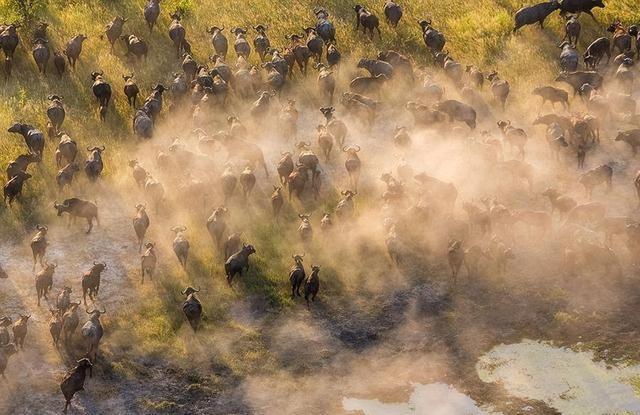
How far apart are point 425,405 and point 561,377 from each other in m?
3.65

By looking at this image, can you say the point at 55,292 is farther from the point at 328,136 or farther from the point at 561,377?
the point at 561,377

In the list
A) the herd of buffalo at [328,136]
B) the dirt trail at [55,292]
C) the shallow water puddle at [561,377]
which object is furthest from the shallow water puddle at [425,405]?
the dirt trail at [55,292]

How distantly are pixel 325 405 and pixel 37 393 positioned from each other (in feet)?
22.8

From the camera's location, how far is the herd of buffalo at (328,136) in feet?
77.4

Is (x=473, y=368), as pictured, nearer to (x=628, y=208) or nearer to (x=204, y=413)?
(x=204, y=413)

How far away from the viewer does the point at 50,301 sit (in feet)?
71.9

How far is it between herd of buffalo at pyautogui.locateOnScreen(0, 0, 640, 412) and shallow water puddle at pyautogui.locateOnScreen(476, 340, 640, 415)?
3346 millimetres

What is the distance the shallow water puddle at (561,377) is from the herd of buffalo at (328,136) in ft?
11.0

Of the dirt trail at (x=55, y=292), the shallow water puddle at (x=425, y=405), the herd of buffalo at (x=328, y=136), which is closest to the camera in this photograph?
the dirt trail at (x=55, y=292)

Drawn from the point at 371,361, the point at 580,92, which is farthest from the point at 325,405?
the point at 580,92

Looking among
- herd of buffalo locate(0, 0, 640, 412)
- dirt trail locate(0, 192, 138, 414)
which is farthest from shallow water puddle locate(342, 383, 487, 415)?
dirt trail locate(0, 192, 138, 414)

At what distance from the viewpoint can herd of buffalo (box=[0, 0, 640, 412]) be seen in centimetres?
2359

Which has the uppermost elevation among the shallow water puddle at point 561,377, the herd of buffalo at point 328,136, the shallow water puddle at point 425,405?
the herd of buffalo at point 328,136

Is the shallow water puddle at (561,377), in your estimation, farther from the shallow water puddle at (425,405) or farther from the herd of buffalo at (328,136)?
the herd of buffalo at (328,136)
